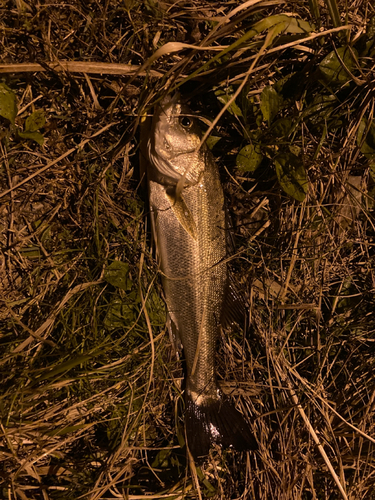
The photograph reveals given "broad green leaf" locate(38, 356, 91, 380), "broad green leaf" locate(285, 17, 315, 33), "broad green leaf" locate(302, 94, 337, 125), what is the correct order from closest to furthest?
"broad green leaf" locate(38, 356, 91, 380)
"broad green leaf" locate(285, 17, 315, 33)
"broad green leaf" locate(302, 94, 337, 125)

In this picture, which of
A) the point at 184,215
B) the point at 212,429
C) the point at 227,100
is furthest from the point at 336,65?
the point at 212,429

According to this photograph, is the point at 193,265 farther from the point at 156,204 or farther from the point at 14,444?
the point at 14,444

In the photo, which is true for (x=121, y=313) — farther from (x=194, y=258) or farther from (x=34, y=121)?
(x=34, y=121)

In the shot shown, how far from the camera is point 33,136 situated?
175 cm

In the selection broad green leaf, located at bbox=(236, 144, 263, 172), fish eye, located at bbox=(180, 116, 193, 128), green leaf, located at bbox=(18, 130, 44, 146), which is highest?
fish eye, located at bbox=(180, 116, 193, 128)

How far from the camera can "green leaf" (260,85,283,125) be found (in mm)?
1799

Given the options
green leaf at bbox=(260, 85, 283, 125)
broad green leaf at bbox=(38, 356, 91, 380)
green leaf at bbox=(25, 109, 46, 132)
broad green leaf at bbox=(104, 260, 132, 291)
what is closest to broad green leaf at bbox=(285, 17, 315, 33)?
green leaf at bbox=(260, 85, 283, 125)

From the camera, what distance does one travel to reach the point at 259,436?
1912 mm

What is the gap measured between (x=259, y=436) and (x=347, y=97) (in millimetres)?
1939

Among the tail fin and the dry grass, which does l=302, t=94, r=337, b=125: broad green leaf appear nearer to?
the dry grass

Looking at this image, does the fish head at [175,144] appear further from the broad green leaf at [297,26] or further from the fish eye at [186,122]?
the broad green leaf at [297,26]

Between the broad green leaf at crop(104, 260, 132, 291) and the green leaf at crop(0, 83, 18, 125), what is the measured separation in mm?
862

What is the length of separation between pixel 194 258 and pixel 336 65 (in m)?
1.24

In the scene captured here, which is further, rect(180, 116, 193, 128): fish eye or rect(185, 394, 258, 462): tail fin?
rect(185, 394, 258, 462): tail fin
